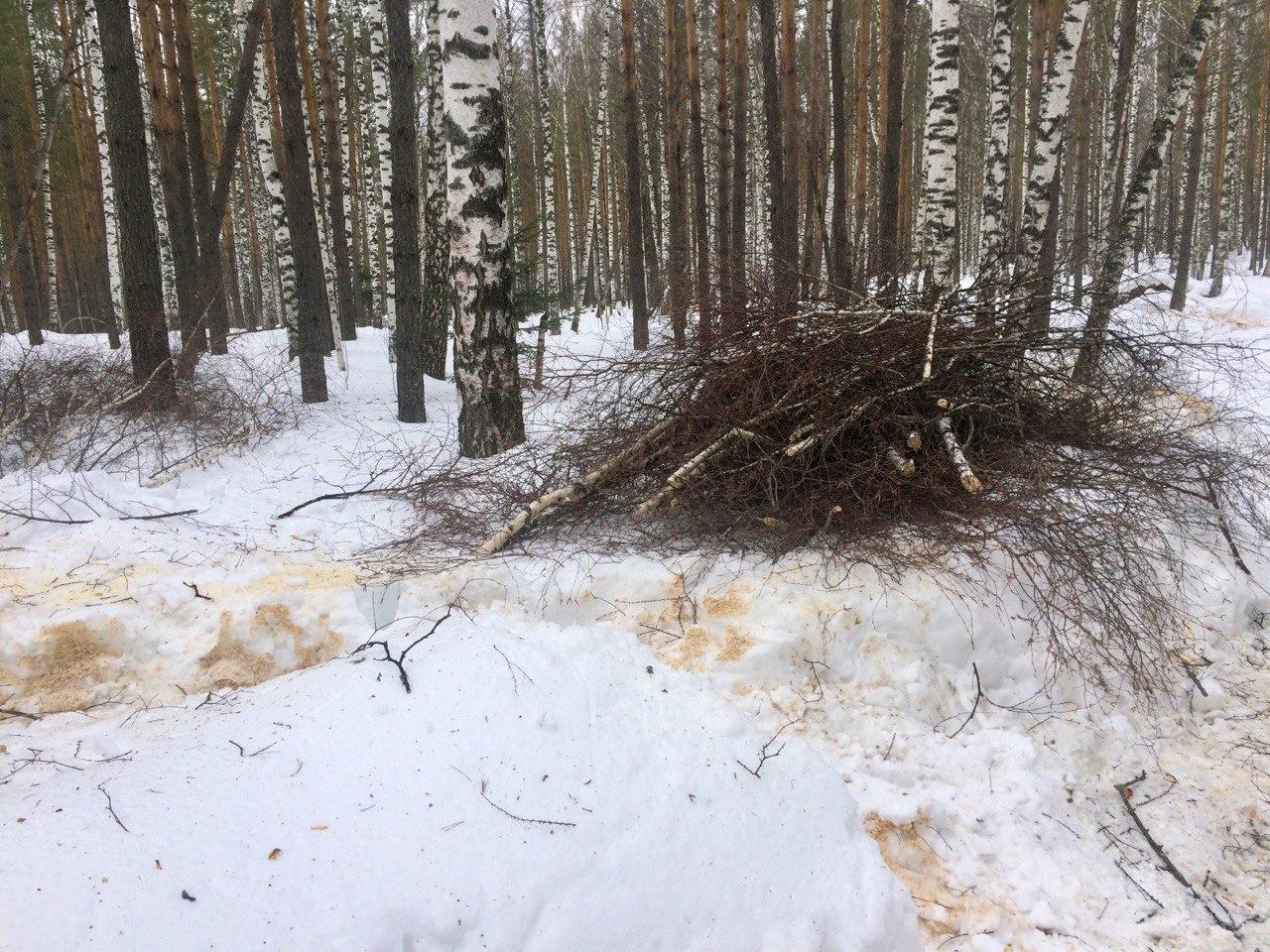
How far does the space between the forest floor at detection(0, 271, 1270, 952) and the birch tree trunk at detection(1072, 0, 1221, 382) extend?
162 centimetres

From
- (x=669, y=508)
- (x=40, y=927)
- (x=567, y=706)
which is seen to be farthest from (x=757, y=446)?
(x=40, y=927)

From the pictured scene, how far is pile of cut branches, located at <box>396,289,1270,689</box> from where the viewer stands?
3631 mm

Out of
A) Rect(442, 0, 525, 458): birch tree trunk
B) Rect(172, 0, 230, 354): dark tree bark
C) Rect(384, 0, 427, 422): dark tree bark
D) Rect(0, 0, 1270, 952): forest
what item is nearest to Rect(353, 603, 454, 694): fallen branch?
Rect(0, 0, 1270, 952): forest

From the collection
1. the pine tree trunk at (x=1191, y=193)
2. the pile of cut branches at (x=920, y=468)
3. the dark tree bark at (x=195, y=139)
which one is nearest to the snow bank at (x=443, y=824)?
the pile of cut branches at (x=920, y=468)

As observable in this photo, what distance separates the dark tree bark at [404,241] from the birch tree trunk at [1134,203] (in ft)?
20.1

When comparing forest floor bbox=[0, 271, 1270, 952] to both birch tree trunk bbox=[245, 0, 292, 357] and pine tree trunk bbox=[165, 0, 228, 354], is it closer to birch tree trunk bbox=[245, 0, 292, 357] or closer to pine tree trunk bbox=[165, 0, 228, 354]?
pine tree trunk bbox=[165, 0, 228, 354]

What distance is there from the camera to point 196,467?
18.5 ft

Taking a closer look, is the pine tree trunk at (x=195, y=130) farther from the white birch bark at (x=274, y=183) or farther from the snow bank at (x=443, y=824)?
the snow bank at (x=443, y=824)

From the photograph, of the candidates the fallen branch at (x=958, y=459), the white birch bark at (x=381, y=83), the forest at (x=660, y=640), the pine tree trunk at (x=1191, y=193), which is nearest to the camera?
the forest at (x=660, y=640)

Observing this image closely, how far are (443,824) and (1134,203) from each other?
880 centimetres

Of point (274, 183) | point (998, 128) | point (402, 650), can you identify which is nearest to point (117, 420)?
point (402, 650)

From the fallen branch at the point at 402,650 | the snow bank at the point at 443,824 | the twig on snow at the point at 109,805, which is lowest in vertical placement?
the snow bank at the point at 443,824

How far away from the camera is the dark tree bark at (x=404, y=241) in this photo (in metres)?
7.89

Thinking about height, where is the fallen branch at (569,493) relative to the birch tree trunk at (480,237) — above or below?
below
